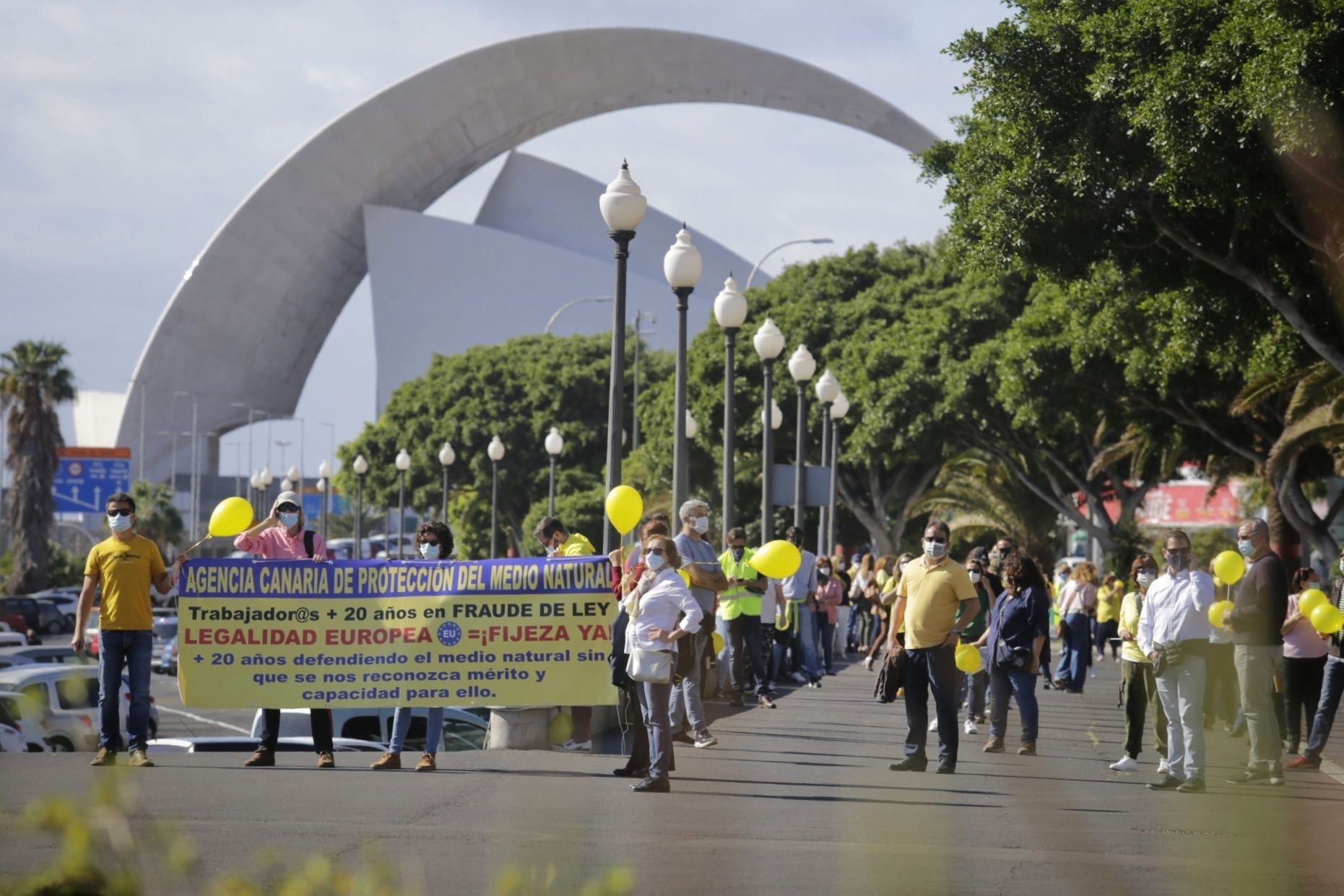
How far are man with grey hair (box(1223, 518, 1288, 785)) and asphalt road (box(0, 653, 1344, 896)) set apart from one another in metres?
0.34

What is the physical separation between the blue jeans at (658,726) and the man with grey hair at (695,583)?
4.22ft

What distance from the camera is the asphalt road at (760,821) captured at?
6.24 metres

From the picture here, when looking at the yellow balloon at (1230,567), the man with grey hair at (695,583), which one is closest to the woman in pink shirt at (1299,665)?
the yellow balloon at (1230,567)

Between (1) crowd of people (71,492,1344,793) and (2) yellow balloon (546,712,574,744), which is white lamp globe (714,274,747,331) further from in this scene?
(2) yellow balloon (546,712,574,744)

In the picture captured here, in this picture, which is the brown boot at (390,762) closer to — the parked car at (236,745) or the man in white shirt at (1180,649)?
the parked car at (236,745)

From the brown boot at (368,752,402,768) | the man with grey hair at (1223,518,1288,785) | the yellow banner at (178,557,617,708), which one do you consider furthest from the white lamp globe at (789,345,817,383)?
the brown boot at (368,752,402,768)

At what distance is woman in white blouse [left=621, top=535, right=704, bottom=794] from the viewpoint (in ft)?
28.6

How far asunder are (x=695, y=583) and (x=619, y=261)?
2.59m

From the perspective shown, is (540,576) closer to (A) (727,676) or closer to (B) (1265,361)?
(A) (727,676)

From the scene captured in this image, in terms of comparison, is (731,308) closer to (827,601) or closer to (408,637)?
(827,601)

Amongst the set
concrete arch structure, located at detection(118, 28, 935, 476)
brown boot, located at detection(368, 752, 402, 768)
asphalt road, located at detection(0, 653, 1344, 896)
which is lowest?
asphalt road, located at detection(0, 653, 1344, 896)

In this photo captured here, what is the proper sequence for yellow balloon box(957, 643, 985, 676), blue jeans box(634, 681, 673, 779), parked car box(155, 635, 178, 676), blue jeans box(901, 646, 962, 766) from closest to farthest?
1. blue jeans box(634, 681, 673, 779)
2. blue jeans box(901, 646, 962, 766)
3. yellow balloon box(957, 643, 985, 676)
4. parked car box(155, 635, 178, 676)

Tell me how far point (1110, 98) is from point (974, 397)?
63.5 feet

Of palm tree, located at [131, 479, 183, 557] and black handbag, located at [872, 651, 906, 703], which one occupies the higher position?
palm tree, located at [131, 479, 183, 557]
